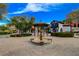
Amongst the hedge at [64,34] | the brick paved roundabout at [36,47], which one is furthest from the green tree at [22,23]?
the hedge at [64,34]

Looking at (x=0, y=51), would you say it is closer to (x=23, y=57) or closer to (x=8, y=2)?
(x=23, y=57)

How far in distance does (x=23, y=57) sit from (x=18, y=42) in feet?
0.69

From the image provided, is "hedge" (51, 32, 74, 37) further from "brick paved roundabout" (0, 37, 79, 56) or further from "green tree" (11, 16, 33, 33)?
"green tree" (11, 16, 33, 33)

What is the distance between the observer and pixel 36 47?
8.54 ft

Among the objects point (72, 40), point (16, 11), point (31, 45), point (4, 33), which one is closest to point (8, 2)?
point (16, 11)

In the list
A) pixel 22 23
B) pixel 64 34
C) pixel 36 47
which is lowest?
pixel 36 47

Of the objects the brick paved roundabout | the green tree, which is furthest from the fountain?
the green tree

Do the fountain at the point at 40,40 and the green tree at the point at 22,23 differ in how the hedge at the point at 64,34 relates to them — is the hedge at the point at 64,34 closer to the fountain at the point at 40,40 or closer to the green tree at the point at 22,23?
the fountain at the point at 40,40

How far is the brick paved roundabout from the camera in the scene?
2572 mm

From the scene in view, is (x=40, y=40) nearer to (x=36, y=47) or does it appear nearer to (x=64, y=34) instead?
(x=36, y=47)

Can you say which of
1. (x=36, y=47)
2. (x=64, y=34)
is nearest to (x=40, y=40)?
(x=36, y=47)

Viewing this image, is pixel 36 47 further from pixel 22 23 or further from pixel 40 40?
pixel 22 23

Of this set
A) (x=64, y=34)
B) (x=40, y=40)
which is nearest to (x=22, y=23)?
(x=40, y=40)

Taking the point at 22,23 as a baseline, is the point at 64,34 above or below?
below
